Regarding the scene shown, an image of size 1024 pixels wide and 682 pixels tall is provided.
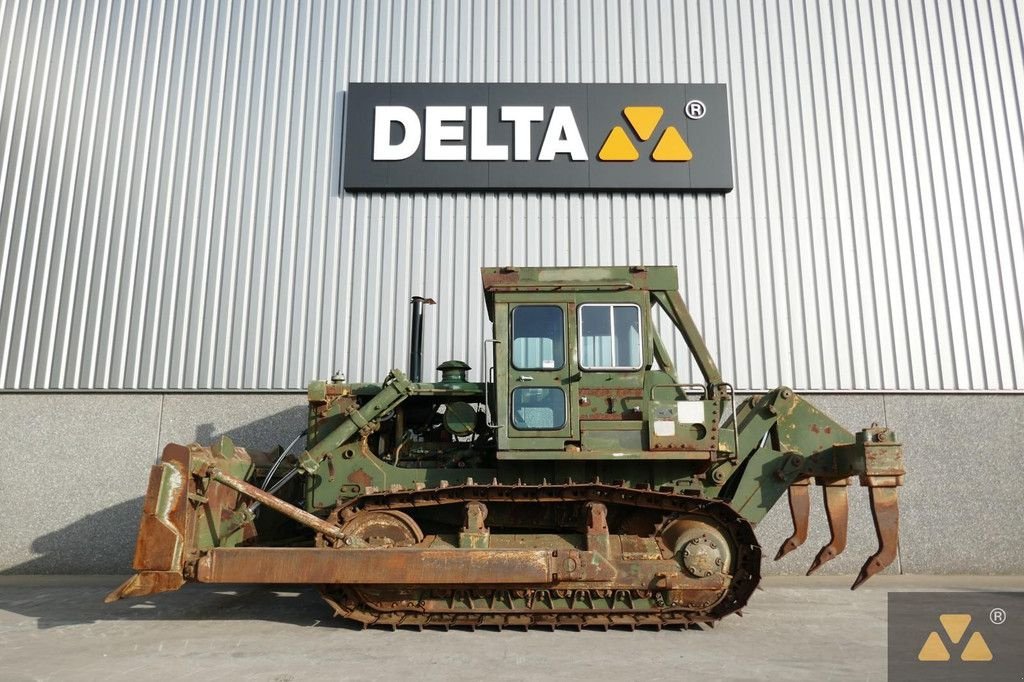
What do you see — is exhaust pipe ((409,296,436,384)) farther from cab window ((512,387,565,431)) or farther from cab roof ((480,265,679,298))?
cab window ((512,387,565,431))

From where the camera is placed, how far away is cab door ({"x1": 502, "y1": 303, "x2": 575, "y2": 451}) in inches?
252

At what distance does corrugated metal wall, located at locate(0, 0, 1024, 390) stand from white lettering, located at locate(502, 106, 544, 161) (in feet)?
2.68

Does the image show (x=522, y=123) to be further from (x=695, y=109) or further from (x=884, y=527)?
(x=884, y=527)

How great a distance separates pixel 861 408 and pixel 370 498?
26.8 feet

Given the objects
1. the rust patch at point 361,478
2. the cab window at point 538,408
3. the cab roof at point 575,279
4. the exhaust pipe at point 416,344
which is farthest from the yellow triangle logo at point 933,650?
the exhaust pipe at point 416,344

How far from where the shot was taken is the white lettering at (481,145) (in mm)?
10734

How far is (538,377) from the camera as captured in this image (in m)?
6.56

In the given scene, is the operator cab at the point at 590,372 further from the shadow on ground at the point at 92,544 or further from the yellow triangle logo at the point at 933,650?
the shadow on ground at the point at 92,544

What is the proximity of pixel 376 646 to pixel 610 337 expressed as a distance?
3871 millimetres

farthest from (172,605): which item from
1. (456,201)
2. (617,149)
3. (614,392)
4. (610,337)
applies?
(617,149)

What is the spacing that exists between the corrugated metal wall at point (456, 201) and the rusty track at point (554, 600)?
4290mm

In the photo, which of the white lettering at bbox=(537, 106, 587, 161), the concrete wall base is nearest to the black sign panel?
the white lettering at bbox=(537, 106, 587, 161)

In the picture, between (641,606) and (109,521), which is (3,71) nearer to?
(109,521)

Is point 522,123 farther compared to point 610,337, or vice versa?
point 522,123
